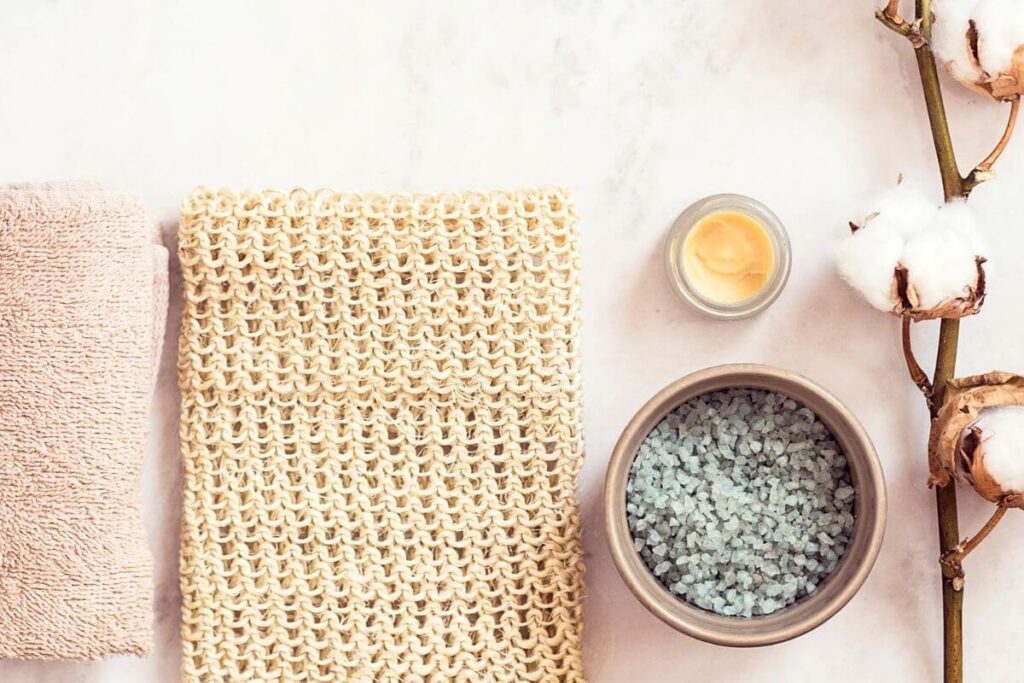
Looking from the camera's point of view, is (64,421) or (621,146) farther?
(621,146)

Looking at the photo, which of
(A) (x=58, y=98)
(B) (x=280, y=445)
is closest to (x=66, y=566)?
(B) (x=280, y=445)

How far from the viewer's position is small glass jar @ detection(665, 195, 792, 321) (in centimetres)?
96

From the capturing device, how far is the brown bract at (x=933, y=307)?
90 cm

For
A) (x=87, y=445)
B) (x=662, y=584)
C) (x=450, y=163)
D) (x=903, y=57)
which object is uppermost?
(x=903, y=57)

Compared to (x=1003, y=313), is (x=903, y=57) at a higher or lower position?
higher

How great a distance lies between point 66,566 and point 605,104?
0.69m

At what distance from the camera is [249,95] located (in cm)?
99

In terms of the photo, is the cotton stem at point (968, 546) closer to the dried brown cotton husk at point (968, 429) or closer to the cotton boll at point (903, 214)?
the dried brown cotton husk at point (968, 429)

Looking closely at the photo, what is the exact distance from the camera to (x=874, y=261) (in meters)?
0.92

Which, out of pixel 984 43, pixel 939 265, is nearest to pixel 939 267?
pixel 939 265

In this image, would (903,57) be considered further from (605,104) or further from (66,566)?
(66,566)

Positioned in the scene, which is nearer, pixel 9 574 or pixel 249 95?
pixel 9 574

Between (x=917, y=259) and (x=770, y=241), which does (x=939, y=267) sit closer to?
(x=917, y=259)

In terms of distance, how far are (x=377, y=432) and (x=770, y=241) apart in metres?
0.43
